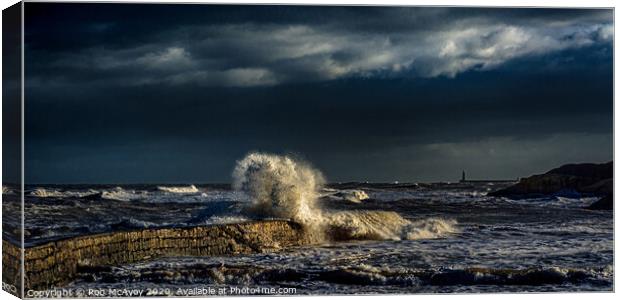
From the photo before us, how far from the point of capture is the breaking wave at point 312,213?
49.3 feet

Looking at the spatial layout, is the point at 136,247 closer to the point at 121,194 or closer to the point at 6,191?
the point at 121,194

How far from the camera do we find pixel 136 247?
14.5 metres

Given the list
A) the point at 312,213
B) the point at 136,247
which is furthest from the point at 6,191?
the point at 312,213

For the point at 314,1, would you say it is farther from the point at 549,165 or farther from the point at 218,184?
the point at 549,165

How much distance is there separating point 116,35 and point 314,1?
220cm

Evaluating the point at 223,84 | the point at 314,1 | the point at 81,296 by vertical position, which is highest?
the point at 314,1

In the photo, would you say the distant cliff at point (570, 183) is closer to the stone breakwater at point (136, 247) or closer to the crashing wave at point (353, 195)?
the crashing wave at point (353, 195)

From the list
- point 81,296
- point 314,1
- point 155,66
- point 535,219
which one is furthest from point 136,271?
point 535,219

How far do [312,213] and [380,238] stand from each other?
2.70 ft

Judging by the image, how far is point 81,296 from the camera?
1423cm

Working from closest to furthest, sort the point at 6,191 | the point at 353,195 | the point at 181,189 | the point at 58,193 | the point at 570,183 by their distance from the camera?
the point at 58,193, the point at 6,191, the point at 181,189, the point at 353,195, the point at 570,183

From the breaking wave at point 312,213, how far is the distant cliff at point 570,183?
941 millimetres

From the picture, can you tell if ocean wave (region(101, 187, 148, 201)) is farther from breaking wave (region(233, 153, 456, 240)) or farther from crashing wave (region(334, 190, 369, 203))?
crashing wave (region(334, 190, 369, 203))

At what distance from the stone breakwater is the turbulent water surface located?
13 cm
